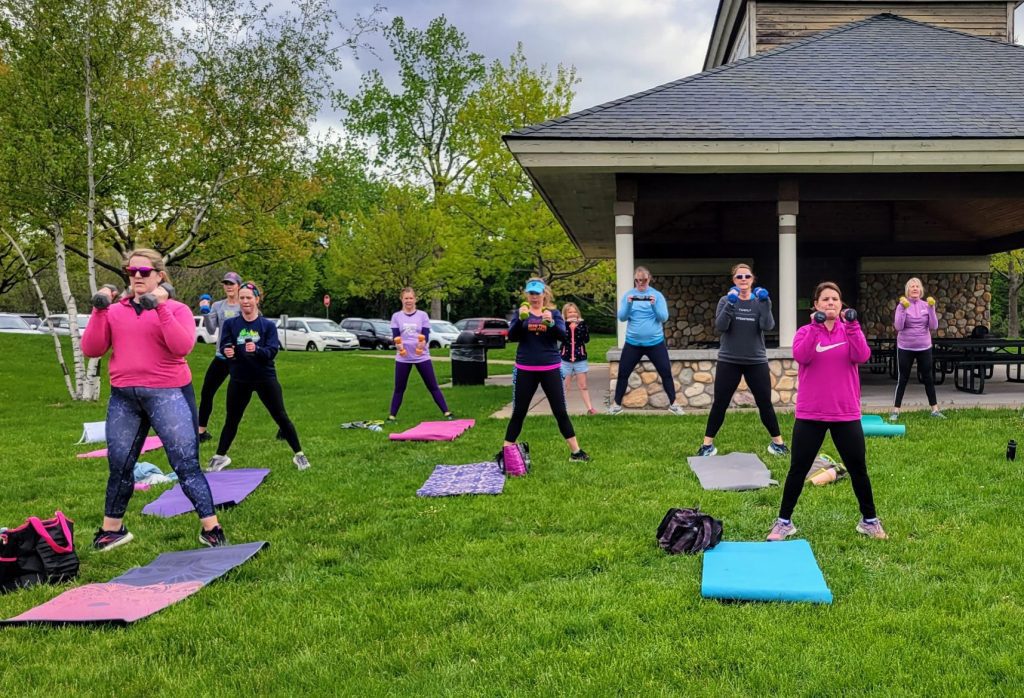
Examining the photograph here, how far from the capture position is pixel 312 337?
30.2m

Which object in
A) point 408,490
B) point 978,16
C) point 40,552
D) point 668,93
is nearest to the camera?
point 40,552

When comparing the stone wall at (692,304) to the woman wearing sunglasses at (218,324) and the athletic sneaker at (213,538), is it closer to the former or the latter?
the woman wearing sunglasses at (218,324)

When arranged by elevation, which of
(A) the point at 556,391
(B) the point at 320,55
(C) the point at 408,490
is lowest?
(C) the point at 408,490

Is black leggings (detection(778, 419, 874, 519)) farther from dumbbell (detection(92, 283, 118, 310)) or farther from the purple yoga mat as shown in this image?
dumbbell (detection(92, 283, 118, 310))

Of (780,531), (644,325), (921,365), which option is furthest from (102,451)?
(921,365)

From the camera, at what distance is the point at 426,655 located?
10.1 ft

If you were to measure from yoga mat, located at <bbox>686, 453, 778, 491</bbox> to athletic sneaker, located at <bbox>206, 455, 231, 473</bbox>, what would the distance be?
14.2 feet

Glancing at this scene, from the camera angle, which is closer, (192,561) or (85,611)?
(85,611)

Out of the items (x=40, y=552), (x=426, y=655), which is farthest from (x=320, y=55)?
(x=426, y=655)

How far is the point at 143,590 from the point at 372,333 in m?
28.7

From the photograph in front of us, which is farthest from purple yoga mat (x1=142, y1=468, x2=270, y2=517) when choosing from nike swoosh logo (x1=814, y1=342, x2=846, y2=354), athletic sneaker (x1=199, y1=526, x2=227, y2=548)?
nike swoosh logo (x1=814, y1=342, x2=846, y2=354)

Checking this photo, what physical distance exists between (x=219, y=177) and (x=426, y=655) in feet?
44.9

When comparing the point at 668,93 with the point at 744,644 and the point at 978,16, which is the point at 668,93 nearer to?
the point at 978,16

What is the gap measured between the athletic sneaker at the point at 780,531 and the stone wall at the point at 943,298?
13.0 m
